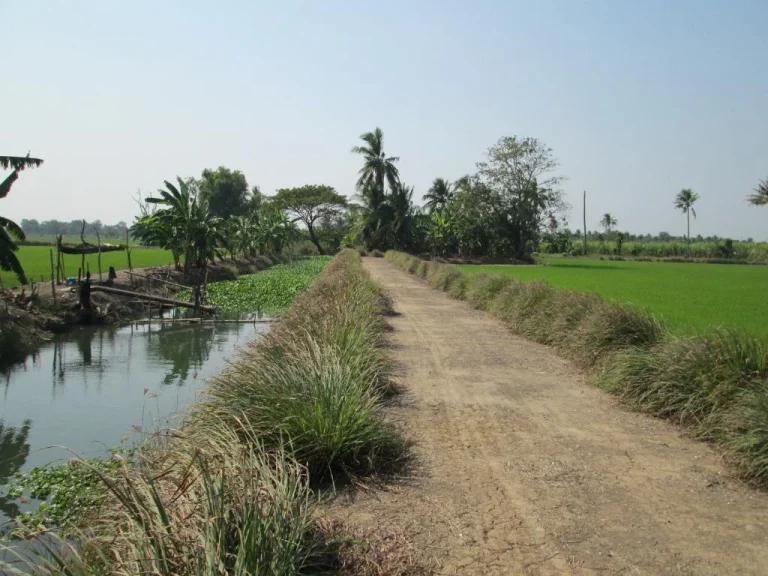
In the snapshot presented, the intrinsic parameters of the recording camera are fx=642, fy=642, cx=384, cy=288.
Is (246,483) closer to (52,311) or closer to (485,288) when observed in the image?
(485,288)

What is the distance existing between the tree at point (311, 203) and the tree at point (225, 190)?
4682 mm

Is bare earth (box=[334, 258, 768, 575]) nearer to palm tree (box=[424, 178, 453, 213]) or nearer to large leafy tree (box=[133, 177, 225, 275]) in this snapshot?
large leafy tree (box=[133, 177, 225, 275])

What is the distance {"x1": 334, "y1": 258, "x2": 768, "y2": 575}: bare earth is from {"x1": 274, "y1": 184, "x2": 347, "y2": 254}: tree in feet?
234

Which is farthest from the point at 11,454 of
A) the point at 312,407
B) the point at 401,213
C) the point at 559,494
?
the point at 401,213

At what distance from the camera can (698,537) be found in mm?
4527

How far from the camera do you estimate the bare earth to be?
4.24m

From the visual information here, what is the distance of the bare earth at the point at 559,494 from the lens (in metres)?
4.24

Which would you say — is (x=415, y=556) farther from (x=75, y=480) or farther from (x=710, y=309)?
(x=710, y=309)

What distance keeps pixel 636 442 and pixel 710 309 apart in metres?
12.0

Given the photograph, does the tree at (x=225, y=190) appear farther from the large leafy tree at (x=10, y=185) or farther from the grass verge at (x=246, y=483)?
the grass verge at (x=246, y=483)

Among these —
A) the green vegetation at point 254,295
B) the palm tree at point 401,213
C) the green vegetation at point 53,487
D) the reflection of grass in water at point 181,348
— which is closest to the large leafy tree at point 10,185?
the reflection of grass in water at point 181,348

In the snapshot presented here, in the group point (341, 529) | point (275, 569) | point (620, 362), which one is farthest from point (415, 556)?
point (620, 362)

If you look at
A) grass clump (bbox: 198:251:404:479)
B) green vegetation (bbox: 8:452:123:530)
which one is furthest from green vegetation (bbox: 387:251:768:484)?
green vegetation (bbox: 8:452:123:530)

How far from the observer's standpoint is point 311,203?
7944cm
